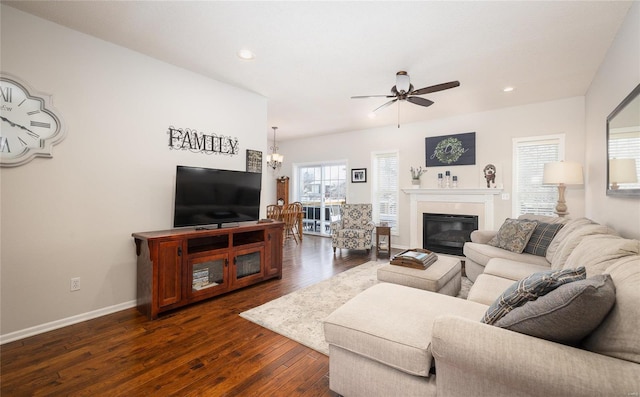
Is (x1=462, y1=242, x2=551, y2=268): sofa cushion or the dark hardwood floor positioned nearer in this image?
the dark hardwood floor

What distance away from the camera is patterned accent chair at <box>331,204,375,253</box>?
5.28 m

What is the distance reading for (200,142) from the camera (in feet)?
11.4

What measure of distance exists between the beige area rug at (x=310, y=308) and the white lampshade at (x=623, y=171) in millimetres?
1768

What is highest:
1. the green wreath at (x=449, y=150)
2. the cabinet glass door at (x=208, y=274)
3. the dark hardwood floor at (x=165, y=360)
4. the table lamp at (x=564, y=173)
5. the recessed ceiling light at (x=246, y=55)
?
the recessed ceiling light at (x=246, y=55)

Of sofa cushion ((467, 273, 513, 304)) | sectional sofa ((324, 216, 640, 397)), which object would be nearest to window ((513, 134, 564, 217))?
sofa cushion ((467, 273, 513, 304))

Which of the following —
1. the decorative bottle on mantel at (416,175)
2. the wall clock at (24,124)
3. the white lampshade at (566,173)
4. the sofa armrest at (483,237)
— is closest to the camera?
the wall clock at (24,124)

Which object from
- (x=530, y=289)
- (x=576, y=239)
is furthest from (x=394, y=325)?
(x=576, y=239)

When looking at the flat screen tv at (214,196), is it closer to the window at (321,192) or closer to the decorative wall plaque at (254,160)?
the decorative wall plaque at (254,160)

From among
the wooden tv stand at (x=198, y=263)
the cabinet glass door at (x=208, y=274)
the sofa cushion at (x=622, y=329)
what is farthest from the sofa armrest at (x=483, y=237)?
the cabinet glass door at (x=208, y=274)

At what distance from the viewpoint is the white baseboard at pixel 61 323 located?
7.38 ft

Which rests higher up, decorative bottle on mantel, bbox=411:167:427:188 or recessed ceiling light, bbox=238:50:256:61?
recessed ceiling light, bbox=238:50:256:61

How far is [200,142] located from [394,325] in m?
3.11

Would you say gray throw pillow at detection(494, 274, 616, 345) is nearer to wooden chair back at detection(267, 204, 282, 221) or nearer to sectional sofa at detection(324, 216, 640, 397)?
sectional sofa at detection(324, 216, 640, 397)

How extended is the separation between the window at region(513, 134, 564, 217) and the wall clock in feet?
20.4
